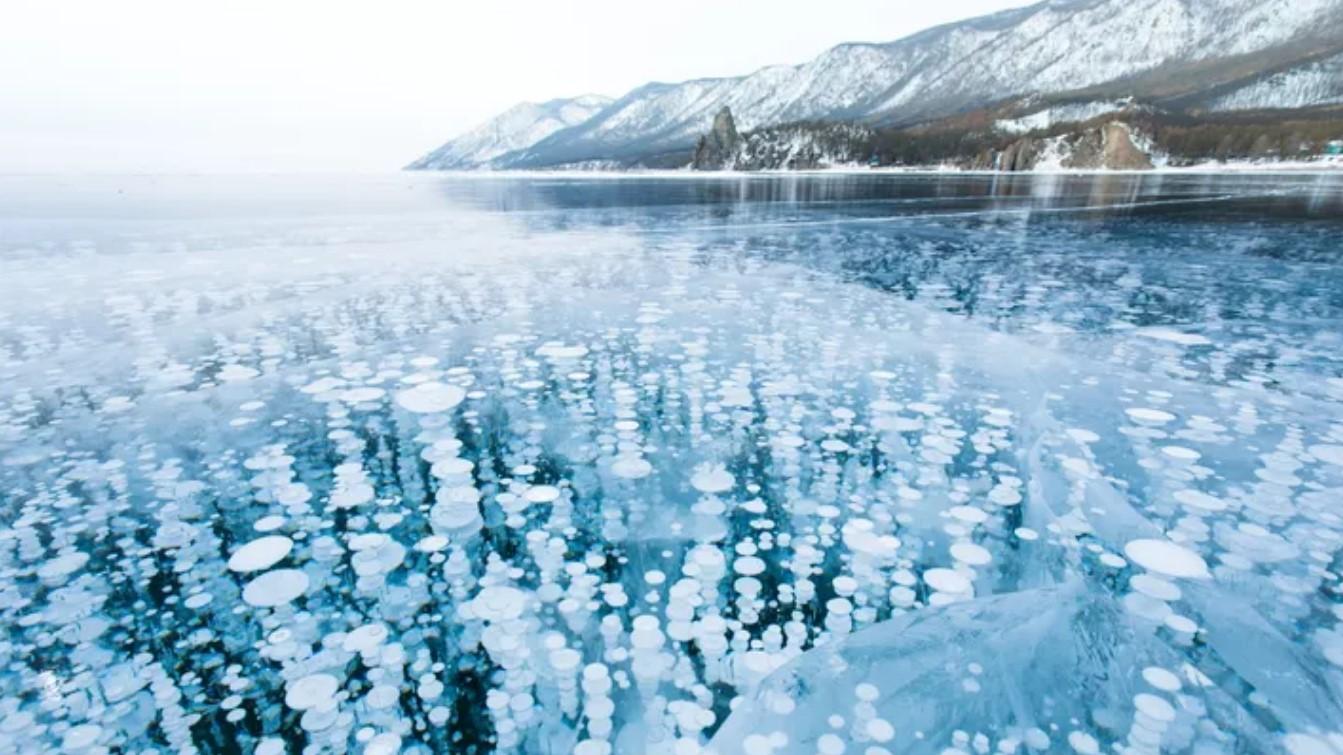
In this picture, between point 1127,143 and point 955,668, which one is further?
point 1127,143

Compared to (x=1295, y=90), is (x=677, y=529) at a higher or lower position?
lower

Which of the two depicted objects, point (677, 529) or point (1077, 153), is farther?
point (1077, 153)

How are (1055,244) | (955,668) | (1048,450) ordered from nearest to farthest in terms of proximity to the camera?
(955,668), (1048,450), (1055,244)

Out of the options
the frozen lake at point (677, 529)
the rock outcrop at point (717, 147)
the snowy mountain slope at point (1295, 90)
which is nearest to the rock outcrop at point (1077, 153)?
the rock outcrop at point (717, 147)

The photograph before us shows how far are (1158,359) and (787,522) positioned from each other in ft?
15.7

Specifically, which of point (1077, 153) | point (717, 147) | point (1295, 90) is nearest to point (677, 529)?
point (1077, 153)

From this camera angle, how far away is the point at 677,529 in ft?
11.4

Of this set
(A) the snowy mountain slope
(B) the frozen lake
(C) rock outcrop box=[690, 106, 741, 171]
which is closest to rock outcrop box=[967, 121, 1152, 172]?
(C) rock outcrop box=[690, 106, 741, 171]

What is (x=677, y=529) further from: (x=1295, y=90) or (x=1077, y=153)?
(x=1295, y=90)

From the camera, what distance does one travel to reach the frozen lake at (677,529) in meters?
2.32

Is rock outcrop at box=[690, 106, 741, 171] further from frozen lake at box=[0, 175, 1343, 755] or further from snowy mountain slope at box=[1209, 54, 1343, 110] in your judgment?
frozen lake at box=[0, 175, 1343, 755]

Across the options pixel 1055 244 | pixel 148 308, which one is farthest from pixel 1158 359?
pixel 148 308

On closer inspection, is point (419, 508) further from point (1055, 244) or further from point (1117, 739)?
point (1055, 244)

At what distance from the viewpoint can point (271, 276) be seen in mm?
10914
